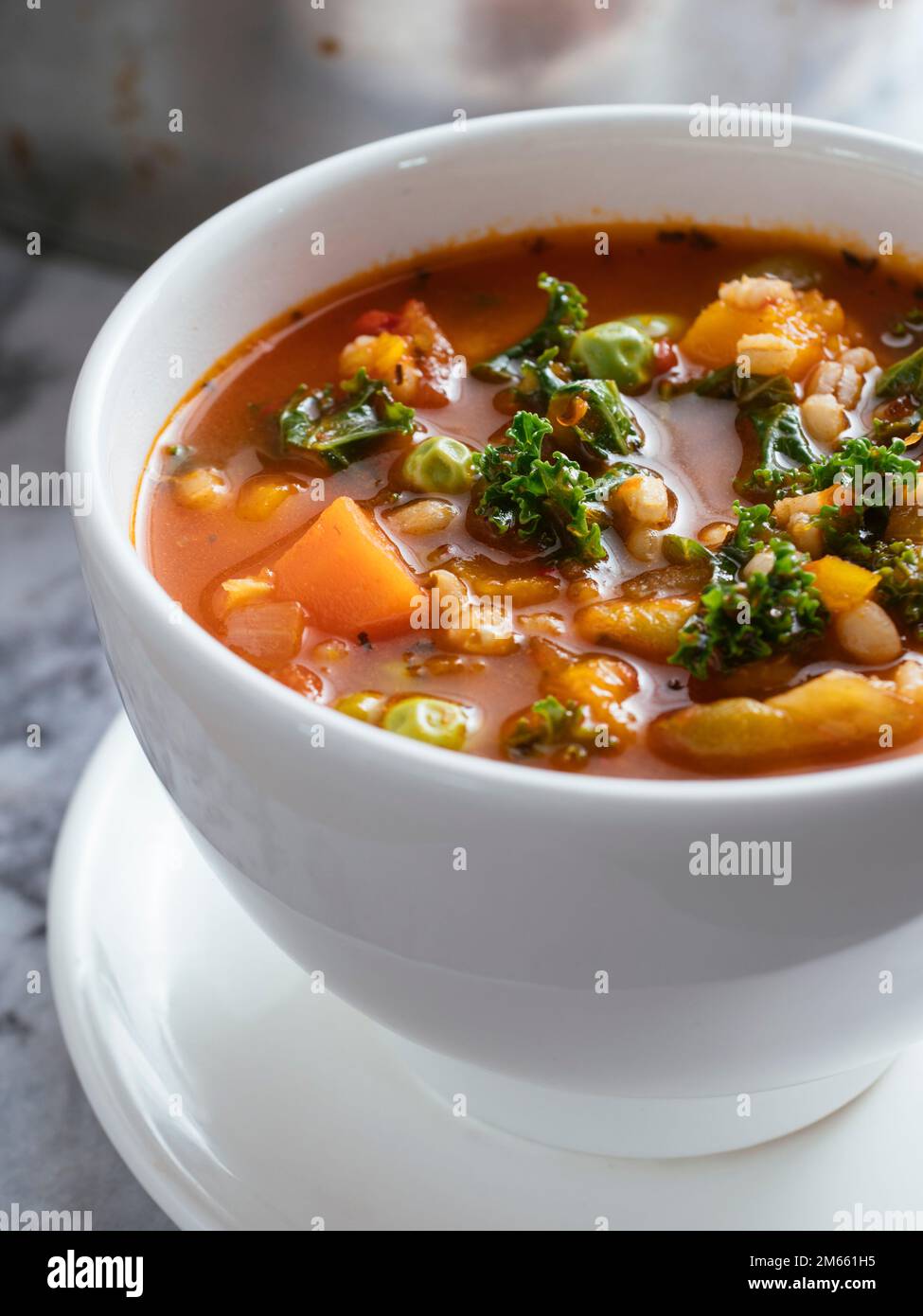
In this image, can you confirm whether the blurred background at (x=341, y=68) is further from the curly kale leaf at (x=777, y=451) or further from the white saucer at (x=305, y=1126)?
the white saucer at (x=305, y=1126)

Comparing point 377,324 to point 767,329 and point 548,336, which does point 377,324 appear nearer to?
point 548,336

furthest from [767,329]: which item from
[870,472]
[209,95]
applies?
[209,95]

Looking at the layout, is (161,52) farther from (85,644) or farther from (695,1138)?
(695,1138)

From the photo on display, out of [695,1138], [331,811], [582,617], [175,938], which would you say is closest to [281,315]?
[582,617]

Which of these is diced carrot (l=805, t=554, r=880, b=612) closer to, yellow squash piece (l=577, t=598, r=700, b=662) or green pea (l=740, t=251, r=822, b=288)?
yellow squash piece (l=577, t=598, r=700, b=662)

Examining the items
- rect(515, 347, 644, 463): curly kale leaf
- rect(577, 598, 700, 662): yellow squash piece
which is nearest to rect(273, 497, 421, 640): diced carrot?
rect(577, 598, 700, 662): yellow squash piece

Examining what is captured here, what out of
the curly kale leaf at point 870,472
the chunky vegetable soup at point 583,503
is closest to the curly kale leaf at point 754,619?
the chunky vegetable soup at point 583,503
